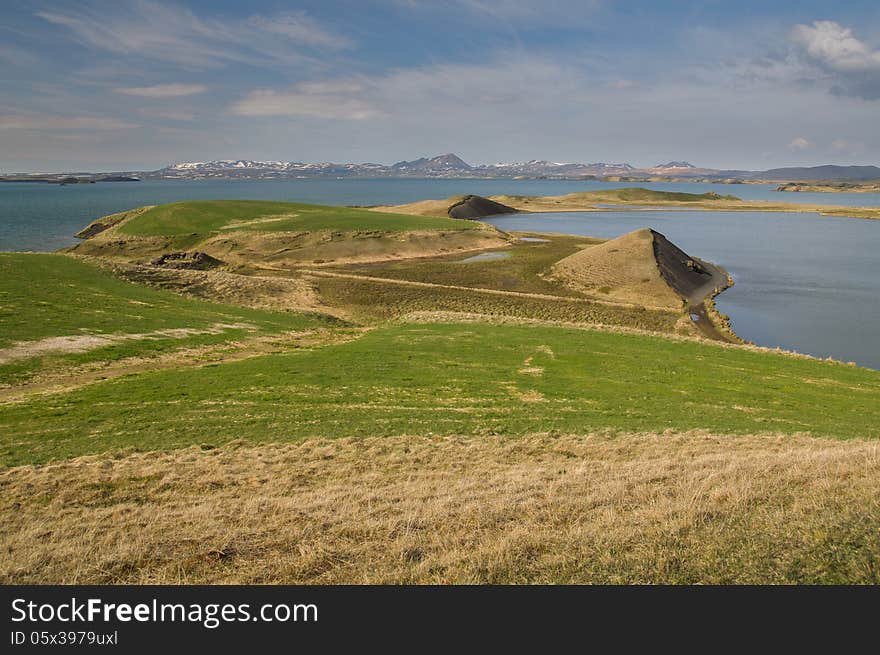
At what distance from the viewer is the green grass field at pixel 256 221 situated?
96312 millimetres

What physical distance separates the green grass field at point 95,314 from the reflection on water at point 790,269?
42.2m

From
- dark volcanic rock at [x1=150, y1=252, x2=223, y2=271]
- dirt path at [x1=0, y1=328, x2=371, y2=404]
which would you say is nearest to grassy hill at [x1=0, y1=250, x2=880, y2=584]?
dirt path at [x1=0, y1=328, x2=371, y2=404]

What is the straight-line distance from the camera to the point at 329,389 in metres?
23.4

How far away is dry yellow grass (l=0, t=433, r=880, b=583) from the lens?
8.14m

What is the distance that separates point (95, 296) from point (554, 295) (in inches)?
1732

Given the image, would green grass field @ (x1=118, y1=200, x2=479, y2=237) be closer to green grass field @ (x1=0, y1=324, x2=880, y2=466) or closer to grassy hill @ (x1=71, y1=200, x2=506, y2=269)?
grassy hill @ (x1=71, y1=200, x2=506, y2=269)

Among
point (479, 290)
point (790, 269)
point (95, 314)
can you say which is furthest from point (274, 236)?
point (790, 269)

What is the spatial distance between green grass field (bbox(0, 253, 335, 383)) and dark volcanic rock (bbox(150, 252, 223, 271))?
704 inches

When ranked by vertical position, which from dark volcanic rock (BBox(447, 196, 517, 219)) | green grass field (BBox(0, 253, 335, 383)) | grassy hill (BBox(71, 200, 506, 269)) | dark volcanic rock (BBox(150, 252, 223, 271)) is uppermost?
dark volcanic rock (BBox(447, 196, 517, 219))

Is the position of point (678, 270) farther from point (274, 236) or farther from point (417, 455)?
point (274, 236)

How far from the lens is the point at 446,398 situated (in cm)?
2308

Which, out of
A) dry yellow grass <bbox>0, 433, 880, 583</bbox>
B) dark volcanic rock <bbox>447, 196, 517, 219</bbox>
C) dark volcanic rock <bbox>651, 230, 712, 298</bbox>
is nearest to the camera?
dry yellow grass <bbox>0, 433, 880, 583</bbox>

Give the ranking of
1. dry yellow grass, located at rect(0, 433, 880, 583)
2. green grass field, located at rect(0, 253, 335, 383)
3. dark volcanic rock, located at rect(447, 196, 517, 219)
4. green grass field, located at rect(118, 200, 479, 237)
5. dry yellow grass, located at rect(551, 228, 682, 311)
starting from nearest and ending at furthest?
1. dry yellow grass, located at rect(0, 433, 880, 583)
2. green grass field, located at rect(0, 253, 335, 383)
3. dry yellow grass, located at rect(551, 228, 682, 311)
4. green grass field, located at rect(118, 200, 479, 237)
5. dark volcanic rock, located at rect(447, 196, 517, 219)

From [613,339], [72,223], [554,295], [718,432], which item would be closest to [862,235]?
[554,295]
